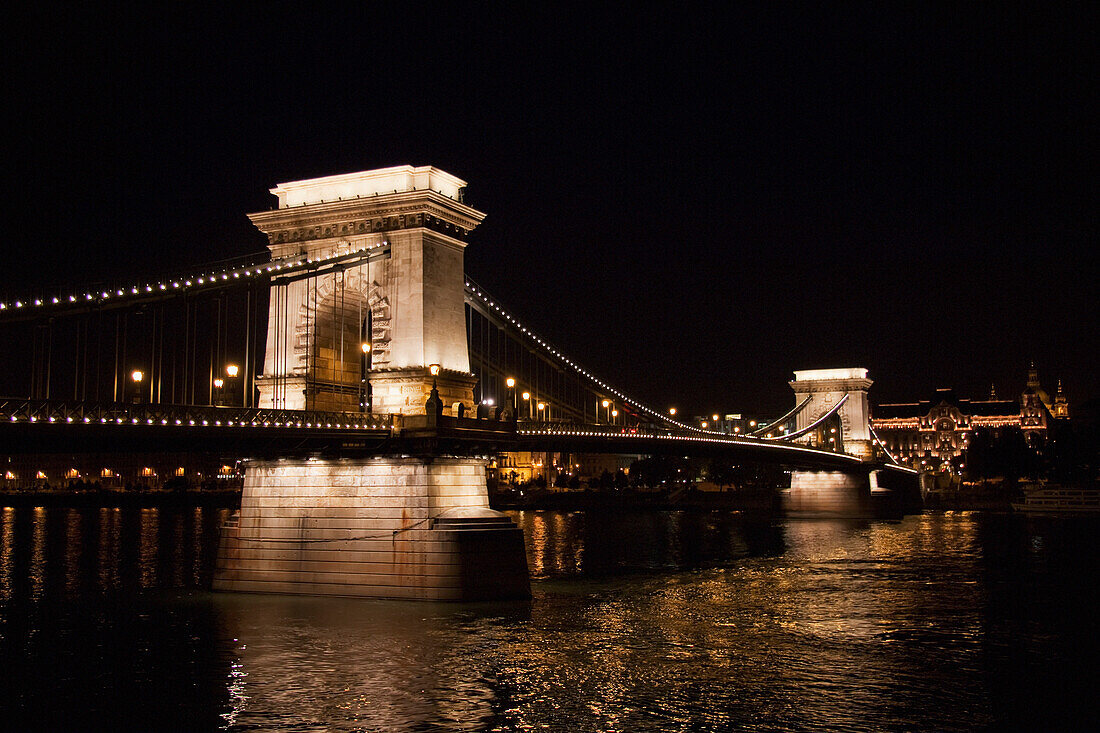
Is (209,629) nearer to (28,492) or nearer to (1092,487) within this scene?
(1092,487)

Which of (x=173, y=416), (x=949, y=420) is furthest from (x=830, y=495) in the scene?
(x=949, y=420)

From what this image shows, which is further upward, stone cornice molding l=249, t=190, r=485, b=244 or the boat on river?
stone cornice molding l=249, t=190, r=485, b=244

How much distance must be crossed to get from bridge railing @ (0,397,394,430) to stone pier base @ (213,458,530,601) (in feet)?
4.92

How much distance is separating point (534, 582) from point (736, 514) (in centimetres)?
5837

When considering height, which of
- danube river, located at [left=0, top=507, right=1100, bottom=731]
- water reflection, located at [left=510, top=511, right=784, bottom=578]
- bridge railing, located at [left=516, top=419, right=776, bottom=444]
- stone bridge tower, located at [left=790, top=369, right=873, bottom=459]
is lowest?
danube river, located at [left=0, top=507, right=1100, bottom=731]

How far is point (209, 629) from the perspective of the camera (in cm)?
2698

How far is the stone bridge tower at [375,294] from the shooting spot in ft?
107

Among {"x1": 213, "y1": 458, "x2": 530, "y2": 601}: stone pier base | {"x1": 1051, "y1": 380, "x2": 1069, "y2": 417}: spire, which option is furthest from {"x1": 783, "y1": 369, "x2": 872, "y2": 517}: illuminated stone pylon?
{"x1": 1051, "y1": 380, "x2": 1069, "y2": 417}: spire

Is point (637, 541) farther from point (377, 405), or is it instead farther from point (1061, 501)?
point (1061, 501)

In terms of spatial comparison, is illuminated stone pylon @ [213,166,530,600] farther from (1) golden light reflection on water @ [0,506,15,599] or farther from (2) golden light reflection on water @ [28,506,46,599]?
(1) golden light reflection on water @ [0,506,15,599]

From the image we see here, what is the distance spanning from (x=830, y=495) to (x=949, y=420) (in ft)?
358

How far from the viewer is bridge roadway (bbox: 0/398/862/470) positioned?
2184cm

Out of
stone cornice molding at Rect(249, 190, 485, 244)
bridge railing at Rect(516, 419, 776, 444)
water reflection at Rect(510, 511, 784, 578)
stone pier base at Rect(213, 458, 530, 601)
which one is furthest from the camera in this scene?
water reflection at Rect(510, 511, 784, 578)

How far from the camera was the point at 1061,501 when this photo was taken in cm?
8481
